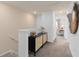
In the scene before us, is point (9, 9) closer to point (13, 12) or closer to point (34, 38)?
point (13, 12)

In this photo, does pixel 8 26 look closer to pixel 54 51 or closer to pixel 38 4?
pixel 38 4

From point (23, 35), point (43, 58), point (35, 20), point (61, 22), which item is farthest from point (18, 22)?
point (61, 22)

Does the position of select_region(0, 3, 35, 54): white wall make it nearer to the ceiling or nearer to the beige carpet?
the ceiling

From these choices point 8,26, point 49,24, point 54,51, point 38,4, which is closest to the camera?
point 38,4

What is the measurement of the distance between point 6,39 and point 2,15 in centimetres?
100

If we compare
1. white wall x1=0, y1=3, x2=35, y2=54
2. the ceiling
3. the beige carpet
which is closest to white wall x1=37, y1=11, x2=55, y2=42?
the beige carpet

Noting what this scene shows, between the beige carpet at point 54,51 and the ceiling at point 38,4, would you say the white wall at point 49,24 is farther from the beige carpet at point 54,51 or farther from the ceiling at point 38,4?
the ceiling at point 38,4

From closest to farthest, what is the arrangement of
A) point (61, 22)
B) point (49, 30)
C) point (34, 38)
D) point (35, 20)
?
point (34, 38) → point (49, 30) → point (35, 20) → point (61, 22)

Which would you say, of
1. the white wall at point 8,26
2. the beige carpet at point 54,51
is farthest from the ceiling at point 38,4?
the beige carpet at point 54,51

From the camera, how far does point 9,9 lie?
15.3ft

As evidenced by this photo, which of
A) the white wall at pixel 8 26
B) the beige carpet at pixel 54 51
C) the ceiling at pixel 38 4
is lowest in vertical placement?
the beige carpet at pixel 54 51

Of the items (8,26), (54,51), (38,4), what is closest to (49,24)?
(54,51)

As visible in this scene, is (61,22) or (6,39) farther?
(61,22)

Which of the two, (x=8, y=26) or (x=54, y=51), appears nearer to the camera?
(x=8, y=26)
